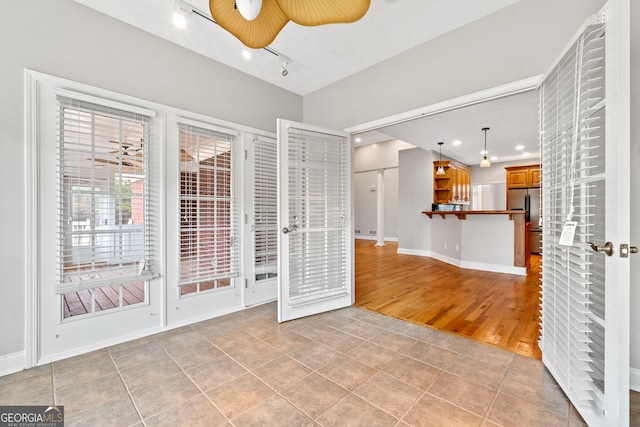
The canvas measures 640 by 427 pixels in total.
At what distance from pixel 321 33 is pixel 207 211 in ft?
6.83

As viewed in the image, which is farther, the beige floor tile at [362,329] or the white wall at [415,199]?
the white wall at [415,199]

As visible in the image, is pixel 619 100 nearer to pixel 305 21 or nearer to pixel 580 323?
pixel 580 323

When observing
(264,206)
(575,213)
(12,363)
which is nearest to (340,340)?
(264,206)

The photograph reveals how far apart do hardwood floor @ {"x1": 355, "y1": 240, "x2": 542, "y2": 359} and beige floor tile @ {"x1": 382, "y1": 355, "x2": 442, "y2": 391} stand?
776 millimetres

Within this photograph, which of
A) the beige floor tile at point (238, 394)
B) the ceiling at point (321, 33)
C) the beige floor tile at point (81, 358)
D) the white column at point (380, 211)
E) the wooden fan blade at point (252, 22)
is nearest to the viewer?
the wooden fan blade at point (252, 22)

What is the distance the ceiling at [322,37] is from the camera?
229 cm

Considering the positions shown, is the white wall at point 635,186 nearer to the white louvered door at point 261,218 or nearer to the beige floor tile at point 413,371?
the beige floor tile at point 413,371

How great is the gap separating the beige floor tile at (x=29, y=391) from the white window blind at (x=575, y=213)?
10.2 feet

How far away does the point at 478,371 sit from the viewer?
79.8 inches

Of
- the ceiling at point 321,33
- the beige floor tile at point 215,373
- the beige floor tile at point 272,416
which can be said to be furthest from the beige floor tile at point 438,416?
the ceiling at point 321,33

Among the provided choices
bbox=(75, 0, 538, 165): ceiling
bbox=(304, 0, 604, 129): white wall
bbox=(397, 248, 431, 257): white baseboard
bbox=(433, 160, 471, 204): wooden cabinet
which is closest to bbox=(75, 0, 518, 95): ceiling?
bbox=(75, 0, 538, 165): ceiling

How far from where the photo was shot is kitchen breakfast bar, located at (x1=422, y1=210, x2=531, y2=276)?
5062 mm

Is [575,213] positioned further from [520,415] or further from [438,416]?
[438,416]

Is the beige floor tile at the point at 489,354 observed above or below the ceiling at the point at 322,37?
below
